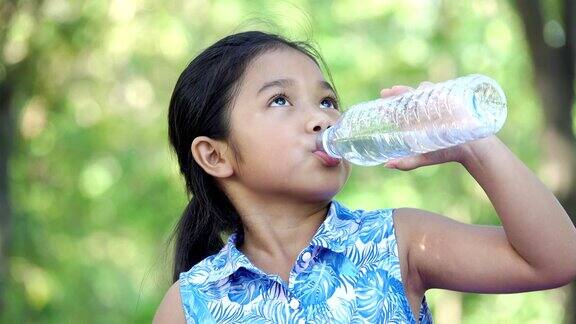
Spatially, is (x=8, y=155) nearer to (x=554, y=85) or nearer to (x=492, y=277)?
(x=554, y=85)

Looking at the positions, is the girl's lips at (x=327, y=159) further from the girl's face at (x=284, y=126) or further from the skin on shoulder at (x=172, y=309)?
the skin on shoulder at (x=172, y=309)

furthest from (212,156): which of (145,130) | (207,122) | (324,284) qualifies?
(145,130)

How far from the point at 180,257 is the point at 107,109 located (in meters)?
8.49

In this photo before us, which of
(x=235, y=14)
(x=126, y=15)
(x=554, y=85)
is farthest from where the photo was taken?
(x=235, y=14)

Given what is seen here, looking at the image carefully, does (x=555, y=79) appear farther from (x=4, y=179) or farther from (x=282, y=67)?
(x=4, y=179)

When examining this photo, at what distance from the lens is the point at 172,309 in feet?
8.80

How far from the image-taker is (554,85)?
5.68 m

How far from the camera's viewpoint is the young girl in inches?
93.2

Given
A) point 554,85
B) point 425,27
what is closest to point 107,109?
point 425,27

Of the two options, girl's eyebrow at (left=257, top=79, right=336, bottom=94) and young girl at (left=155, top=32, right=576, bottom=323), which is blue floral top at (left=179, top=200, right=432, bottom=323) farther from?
girl's eyebrow at (left=257, top=79, right=336, bottom=94)

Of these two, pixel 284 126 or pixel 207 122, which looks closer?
pixel 284 126

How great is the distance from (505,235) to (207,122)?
78cm

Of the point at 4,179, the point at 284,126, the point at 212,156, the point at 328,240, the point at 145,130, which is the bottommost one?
the point at 145,130

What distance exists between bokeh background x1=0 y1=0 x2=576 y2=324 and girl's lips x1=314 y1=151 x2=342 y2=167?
6.49m
